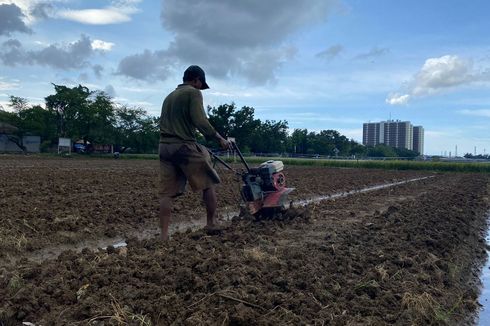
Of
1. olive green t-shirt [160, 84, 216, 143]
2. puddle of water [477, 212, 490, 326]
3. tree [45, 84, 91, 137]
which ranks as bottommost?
puddle of water [477, 212, 490, 326]

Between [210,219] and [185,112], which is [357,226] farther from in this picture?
[185,112]

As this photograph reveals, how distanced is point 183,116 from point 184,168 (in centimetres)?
63

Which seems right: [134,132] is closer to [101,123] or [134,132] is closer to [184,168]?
[101,123]

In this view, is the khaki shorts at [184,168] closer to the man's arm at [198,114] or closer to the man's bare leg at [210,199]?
the man's bare leg at [210,199]

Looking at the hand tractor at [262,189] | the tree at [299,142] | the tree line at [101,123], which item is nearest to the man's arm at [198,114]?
the hand tractor at [262,189]

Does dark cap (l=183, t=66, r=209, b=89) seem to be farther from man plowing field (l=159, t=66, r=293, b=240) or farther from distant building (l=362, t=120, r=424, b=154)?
distant building (l=362, t=120, r=424, b=154)

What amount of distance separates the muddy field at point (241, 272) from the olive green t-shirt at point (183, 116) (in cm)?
128

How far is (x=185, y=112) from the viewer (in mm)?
5523

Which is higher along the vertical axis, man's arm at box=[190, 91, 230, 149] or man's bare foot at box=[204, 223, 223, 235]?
man's arm at box=[190, 91, 230, 149]

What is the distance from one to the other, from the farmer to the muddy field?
2.12ft

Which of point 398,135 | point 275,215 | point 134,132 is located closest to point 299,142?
point 134,132

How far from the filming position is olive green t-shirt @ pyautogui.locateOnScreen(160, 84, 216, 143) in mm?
5430

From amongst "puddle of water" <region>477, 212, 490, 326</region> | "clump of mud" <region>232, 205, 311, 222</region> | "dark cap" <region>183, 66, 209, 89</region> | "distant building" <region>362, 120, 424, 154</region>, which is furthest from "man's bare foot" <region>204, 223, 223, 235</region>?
"distant building" <region>362, 120, 424, 154</region>

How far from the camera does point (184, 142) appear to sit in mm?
5527
